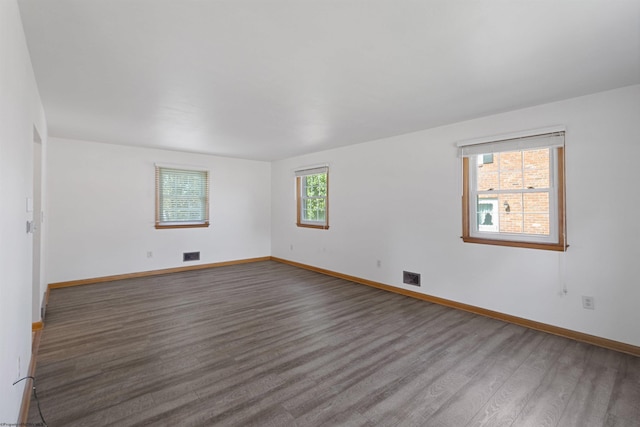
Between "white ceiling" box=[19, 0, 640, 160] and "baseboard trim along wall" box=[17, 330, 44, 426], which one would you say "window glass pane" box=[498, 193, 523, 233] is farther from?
"baseboard trim along wall" box=[17, 330, 44, 426]

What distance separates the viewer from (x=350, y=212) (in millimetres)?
5199

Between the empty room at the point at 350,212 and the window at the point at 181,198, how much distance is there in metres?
0.33

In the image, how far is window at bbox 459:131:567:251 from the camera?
3.05 metres

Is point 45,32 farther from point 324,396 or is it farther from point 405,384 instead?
point 405,384

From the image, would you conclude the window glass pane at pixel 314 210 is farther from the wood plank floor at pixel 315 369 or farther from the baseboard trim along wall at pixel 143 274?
the wood plank floor at pixel 315 369

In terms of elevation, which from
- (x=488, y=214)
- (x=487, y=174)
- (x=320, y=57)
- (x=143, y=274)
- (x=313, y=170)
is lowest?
(x=143, y=274)

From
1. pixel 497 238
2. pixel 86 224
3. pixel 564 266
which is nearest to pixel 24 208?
pixel 86 224

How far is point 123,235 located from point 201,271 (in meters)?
1.47

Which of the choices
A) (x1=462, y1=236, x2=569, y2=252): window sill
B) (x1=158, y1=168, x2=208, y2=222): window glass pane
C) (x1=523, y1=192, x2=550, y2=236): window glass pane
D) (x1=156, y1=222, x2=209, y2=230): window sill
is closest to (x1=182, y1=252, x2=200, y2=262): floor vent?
(x1=156, y1=222, x2=209, y2=230): window sill

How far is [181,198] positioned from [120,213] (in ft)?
3.42

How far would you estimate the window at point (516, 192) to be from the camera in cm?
305

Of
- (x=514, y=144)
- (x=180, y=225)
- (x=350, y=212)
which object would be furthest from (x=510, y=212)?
(x=180, y=225)

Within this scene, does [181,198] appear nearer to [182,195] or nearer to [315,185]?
[182,195]

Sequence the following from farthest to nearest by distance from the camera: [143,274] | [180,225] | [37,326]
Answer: [180,225] → [143,274] → [37,326]
